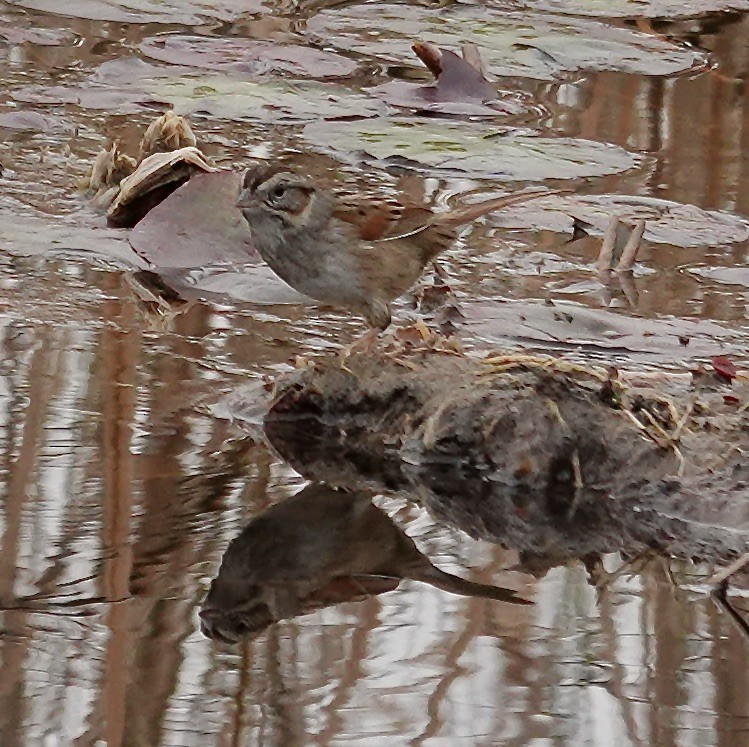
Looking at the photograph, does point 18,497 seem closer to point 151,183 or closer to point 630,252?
point 151,183

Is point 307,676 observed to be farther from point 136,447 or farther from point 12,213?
point 12,213

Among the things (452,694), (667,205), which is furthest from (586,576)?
(667,205)

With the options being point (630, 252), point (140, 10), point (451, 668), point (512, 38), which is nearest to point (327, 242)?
point (630, 252)

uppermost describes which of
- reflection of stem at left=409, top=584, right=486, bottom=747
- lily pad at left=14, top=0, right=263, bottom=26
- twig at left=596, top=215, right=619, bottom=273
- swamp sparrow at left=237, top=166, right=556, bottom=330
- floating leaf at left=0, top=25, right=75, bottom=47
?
swamp sparrow at left=237, top=166, right=556, bottom=330

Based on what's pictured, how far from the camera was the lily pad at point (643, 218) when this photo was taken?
6098mm

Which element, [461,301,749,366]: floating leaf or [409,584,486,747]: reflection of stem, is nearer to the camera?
[409,584,486,747]: reflection of stem

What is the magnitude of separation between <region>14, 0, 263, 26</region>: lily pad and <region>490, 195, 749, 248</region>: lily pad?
3.28m

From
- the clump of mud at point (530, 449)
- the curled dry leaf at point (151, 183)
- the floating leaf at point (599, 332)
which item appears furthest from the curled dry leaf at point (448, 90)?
the clump of mud at point (530, 449)

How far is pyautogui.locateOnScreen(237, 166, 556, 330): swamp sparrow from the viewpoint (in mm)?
4848

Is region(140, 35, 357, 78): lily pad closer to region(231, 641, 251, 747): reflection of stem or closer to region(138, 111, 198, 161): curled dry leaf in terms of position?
region(138, 111, 198, 161): curled dry leaf

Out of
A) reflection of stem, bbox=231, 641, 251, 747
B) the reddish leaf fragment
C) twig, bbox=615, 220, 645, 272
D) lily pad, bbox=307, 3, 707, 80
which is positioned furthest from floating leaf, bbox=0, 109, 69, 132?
reflection of stem, bbox=231, 641, 251, 747

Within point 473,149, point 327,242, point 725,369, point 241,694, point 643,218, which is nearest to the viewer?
point 241,694

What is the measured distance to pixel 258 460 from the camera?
416 cm

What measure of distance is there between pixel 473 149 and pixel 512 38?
85.3 inches
